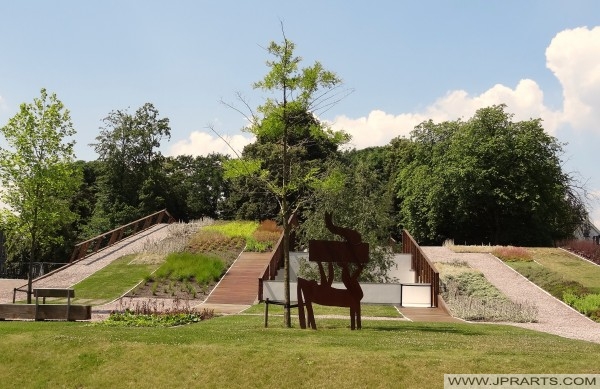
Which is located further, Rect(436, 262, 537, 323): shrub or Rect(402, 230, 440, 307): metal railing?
Rect(402, 230, 440, 307): metal railing

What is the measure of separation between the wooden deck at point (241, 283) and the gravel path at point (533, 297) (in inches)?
336

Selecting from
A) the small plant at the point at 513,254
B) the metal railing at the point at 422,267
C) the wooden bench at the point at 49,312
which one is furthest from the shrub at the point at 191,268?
the small plant at the point at 513,254

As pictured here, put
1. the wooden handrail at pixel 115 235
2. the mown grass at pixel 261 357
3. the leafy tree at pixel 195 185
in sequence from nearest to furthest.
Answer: the mown grass at pixel 261 357
the wooden handrail at pixel 115 235
the leafy tree at pixel 195 185

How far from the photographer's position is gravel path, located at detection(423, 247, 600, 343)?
17.8 metres

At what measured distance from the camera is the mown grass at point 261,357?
10008 mm

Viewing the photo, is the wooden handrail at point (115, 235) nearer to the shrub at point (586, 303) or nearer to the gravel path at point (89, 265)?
the gravel path at point (89, 265)

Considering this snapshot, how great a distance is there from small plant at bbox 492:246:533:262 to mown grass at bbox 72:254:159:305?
53.8 feet

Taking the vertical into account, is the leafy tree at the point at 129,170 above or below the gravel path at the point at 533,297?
above

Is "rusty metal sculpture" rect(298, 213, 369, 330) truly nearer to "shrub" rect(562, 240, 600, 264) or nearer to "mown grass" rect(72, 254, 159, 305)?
"mown grass" rect(72, 254, 159, 305)

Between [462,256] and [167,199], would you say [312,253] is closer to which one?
[462,256]

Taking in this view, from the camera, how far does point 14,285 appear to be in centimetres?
2878

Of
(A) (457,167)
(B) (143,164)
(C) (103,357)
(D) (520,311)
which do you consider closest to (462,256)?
(A) (457,167)

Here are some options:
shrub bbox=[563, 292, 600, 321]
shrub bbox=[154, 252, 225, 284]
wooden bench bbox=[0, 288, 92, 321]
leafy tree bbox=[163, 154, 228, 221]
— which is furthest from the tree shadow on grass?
leafy tree bbox=[163, 154, 228, 221]

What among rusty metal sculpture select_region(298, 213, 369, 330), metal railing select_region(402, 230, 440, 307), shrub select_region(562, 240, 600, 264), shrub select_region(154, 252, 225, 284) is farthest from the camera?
shrub select_region(562, 240, 600, 264)
